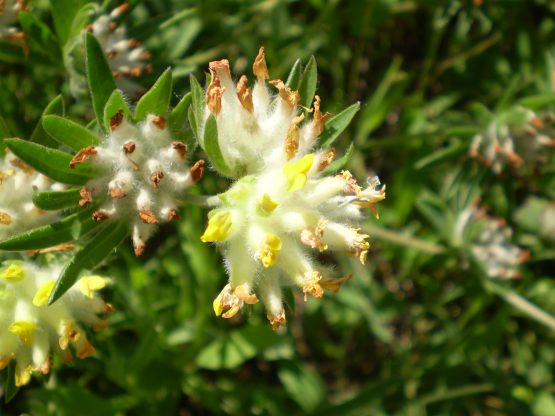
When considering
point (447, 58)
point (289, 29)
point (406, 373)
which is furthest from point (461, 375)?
point (289, 29)

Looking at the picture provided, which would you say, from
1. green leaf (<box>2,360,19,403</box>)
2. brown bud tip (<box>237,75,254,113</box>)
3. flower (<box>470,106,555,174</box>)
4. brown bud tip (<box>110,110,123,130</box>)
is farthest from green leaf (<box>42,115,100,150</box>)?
A: flower (<box>470,106,555,174</box>)

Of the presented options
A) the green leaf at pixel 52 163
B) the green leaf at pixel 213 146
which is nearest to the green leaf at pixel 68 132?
the green leaf at pixel 52 163

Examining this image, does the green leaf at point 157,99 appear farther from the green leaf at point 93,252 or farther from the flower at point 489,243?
the flower at point 489,243

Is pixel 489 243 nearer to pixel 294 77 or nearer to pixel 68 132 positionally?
pixel 294 77

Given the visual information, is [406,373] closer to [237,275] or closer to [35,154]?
[237,275]

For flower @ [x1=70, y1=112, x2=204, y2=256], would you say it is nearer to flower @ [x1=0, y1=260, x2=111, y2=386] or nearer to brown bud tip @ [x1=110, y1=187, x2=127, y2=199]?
brown bud tip @ [x1=110, y1=187, x2=127, y2=199]
